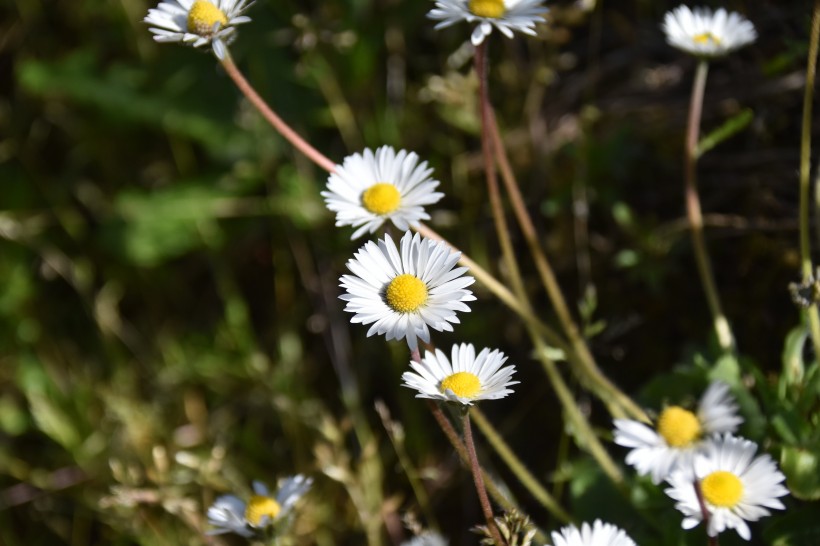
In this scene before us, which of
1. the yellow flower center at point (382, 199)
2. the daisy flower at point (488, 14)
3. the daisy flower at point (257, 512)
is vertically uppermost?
the daisy flower at point (488, 14)

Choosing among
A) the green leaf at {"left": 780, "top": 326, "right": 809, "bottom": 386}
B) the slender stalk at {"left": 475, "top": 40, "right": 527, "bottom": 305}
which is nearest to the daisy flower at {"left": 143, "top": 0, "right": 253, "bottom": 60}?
the slender stalk at {"left": 475, "top": 40, "right": 527, "bottom": 305}

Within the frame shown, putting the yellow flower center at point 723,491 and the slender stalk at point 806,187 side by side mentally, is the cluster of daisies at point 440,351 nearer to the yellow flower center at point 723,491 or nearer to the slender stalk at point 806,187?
the yellow flower center at point 723,491

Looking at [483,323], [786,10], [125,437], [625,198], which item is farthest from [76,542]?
[786,10]

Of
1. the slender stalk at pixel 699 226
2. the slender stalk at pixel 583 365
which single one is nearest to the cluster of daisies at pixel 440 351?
the slender stalk at pixel 583 365

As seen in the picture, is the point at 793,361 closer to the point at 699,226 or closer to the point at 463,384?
the point at 699,226

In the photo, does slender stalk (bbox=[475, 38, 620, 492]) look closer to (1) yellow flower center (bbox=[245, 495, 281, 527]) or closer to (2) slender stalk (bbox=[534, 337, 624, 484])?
(2) slender stalk (bbox=[534, 337, 624, 484])

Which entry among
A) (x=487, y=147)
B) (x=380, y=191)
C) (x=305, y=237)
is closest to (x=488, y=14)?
(x=487, y=147)
